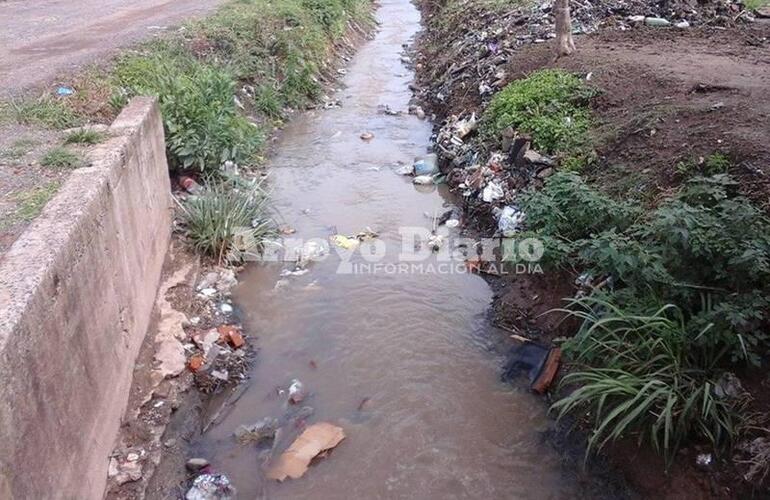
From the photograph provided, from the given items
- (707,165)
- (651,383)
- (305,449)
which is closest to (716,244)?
(651,383)

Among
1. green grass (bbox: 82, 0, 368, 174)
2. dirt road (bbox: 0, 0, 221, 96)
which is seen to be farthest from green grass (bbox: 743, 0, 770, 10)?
dirt road (bbox: 0, 0, 221, 96)

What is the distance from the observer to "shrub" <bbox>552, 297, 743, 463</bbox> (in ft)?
9.71

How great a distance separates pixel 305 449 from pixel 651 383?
196 cm

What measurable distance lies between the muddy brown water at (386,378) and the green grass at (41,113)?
1891 millimetres

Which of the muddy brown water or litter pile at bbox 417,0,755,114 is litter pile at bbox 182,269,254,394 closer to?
the muddy brown water

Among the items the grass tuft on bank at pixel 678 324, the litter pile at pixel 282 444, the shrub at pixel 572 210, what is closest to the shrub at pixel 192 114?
the litter pile at pixel 282 444

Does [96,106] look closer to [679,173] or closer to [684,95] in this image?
[679,173]

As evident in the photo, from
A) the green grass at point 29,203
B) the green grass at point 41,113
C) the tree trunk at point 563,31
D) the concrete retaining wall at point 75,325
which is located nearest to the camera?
the concrete retaining wall at point 75,325

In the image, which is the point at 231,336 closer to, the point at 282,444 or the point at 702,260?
the point at 282,444

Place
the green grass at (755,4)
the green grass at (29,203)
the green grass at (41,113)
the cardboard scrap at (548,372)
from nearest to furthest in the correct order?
Answer: the green grass at (29,203) < the cardboard scrap at (548,372) < the green grass at (41,113) < the green grass at (755,4)

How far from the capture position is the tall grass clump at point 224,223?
525 cm

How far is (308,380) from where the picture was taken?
13.5 ft

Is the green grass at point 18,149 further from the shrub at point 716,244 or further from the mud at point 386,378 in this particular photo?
the shrub at point 716,244

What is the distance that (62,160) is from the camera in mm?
3742
